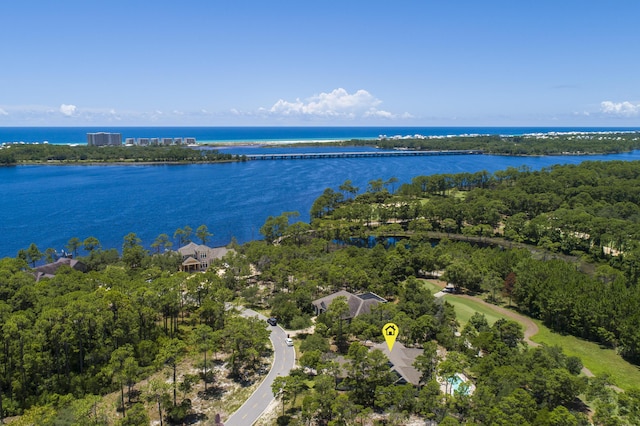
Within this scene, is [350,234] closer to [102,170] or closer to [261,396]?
[261,396]

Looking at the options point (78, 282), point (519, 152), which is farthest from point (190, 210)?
point (519, 152)

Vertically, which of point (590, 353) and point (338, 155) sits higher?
point (338, 155)

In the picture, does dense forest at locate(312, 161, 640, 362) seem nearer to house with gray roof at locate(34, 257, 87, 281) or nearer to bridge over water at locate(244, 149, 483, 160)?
house with gray roof at locate(34, 257, 87, 281)

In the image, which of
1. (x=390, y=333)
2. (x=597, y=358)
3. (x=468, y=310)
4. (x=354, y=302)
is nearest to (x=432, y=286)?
(x=468, y=310)

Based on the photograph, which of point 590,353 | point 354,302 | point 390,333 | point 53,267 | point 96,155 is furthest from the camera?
point 96,155

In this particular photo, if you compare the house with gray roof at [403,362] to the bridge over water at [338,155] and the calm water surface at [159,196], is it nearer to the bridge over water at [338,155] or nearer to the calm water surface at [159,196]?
the calm water surface at [159,196]

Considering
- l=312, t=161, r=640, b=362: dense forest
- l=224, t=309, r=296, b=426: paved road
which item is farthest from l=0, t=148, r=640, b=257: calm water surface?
l=224, t=309, r=296, b=426: paved road

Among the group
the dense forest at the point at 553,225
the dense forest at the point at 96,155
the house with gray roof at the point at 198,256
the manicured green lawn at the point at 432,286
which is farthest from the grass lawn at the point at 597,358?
the dense forest at the point at 96,155

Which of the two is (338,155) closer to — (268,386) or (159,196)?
(159,196)
